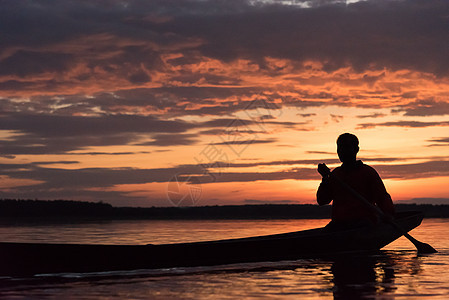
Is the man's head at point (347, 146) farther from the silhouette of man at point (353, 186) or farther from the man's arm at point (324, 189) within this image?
the man's arm at point (324, 189)

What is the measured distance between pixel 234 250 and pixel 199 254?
Result: 60 centimetres

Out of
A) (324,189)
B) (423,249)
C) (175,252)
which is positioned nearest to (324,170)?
(324,189)

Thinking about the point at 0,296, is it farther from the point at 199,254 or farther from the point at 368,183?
the point at 368,183

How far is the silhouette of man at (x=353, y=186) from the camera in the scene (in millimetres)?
10328

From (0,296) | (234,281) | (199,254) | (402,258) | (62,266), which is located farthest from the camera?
(402,258)

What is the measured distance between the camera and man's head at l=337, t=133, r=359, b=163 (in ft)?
33.1

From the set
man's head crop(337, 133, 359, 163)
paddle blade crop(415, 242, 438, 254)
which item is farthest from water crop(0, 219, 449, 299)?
man's head crop(337, 133, 359, 163)

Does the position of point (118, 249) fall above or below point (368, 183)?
below

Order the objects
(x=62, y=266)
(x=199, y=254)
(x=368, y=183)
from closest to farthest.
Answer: (x=62, y=266), (x=199, y=254), (x=368, y=183)

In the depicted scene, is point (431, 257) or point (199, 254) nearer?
point (199, 254)

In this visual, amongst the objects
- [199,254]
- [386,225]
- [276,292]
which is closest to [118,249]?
[199,254]

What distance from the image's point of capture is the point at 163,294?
277 inches

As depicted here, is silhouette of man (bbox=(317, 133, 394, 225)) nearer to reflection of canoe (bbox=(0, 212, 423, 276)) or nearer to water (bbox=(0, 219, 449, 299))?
reflection of canoe (bbox=(0, 212, 423, 276))

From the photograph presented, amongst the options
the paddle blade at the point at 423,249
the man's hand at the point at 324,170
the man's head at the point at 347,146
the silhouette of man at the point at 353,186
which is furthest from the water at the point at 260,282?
the man's head at the point at 347,146
